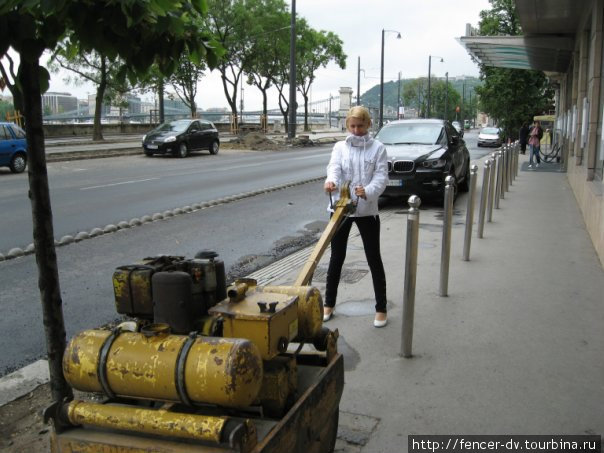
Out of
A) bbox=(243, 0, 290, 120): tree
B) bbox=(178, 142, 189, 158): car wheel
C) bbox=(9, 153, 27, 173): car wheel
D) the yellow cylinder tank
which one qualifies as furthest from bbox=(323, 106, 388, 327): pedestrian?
bbox=(243, 0, 290, 120): tree

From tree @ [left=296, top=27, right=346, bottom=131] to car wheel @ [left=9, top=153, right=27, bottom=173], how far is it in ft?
153

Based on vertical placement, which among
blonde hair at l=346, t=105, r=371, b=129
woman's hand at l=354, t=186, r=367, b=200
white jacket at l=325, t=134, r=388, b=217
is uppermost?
blonde hair at l=346, t=105, r=371, b=129

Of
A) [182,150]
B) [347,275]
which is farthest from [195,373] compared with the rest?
[182,150]

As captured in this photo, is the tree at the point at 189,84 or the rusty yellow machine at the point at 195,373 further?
the tree at the point at 189,84

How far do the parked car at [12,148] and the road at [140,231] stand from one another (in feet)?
3.82

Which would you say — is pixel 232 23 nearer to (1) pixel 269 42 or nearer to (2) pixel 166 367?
(1) pixel 269 42

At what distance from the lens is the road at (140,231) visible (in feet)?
19.6

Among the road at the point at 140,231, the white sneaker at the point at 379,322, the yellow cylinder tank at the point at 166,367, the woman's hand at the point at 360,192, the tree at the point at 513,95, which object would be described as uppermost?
the tree at the point at 513,95

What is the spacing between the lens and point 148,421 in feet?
7.98

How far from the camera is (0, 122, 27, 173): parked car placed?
19344 millimetres

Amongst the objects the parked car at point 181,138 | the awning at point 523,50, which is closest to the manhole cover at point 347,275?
the awning at point 523,50

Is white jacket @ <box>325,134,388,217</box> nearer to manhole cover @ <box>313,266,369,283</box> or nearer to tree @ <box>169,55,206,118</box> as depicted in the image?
manhole cover @ <box>313,266,369,283</box>

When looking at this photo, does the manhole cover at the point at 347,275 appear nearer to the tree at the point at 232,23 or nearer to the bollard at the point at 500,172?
the bollard at the point at 500,172

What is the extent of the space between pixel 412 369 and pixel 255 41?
52.1 meters
